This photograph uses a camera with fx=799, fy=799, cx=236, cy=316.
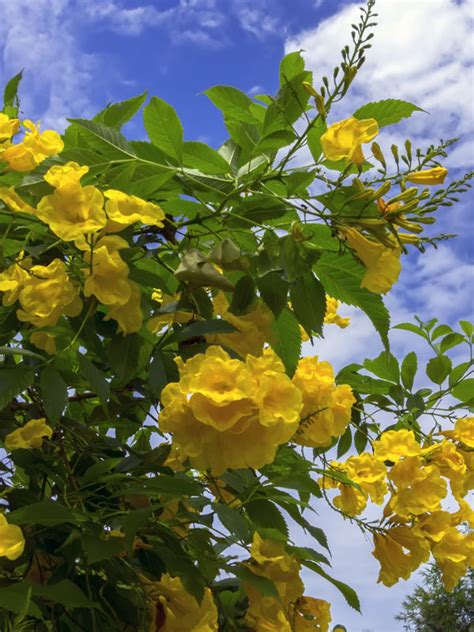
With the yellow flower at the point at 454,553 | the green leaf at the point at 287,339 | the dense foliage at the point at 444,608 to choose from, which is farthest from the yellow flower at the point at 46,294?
the dense foliage at the point at 444,608

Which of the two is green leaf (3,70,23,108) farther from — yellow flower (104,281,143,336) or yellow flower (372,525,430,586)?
yellow flower (372,525,430,586)

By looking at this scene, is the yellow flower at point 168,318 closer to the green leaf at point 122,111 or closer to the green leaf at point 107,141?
the green leaf at point 107,141

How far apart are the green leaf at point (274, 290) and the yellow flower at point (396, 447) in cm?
52

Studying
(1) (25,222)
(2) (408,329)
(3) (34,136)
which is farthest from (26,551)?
(2) (408,329)

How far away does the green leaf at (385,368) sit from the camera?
189 cm

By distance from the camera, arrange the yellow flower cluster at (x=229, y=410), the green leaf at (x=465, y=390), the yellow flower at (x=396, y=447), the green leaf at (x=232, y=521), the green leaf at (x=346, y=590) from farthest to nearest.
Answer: the green leaf at (x=465, y=390), the yellow flower at (x=396, y=447), the green leaf at (x=346, y=590), the green leaf at (x=232, y=521), the yellow flower cluster at (x=229, y=410)

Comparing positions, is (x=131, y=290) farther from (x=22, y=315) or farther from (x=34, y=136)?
(x=34, y=136)

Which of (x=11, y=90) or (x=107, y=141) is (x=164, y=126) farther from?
(x=11, y=90)

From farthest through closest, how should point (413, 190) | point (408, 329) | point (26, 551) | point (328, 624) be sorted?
point (408, 329) < point (328, 624) < point (26, 551) < point (413, 190)

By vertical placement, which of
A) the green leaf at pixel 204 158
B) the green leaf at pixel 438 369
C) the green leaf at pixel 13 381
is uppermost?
the green leaf at pixel 438 369

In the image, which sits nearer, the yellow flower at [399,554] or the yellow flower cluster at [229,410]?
the yellow flower cluster at [229,410]

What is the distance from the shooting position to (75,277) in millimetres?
1177

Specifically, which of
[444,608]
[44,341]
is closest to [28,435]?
[44,341]

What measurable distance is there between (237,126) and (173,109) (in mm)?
105
